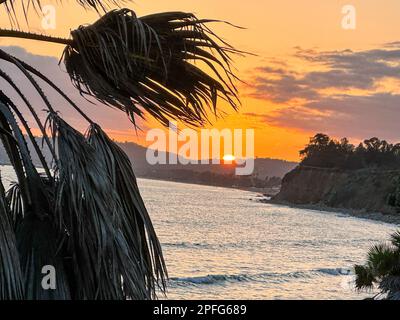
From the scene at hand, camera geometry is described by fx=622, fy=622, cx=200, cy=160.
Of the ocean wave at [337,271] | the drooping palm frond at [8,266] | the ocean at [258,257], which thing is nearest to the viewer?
the drooping palm frond at [8,266]

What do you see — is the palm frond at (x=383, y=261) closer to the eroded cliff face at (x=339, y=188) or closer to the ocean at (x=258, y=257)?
the ocean at (x=258, y=257)

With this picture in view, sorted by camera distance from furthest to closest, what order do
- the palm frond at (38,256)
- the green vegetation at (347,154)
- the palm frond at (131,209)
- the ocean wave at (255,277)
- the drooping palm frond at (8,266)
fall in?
the green vegetation at (347,154), the ocean wave at (255,277), the palm frond at (131,209), the palm frond at (38,256), the drooping palm frond at (8,266)

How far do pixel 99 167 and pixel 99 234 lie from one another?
49cm

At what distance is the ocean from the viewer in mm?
30859

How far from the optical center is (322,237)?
2689 inches

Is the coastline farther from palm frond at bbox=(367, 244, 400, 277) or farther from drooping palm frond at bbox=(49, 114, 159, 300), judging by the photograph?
drooping palm frond at bbox=(49, 114, 159, 300)

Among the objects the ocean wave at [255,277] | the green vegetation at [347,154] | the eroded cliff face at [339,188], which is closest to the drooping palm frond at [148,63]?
the ocean wave at [255,277]

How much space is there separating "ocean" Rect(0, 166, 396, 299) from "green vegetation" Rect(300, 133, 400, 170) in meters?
54.0

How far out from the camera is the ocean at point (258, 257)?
101 feet

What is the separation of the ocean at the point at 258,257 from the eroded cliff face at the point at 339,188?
3194cm

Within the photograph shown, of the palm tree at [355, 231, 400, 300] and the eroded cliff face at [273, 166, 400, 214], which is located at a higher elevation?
the palm tree at [355, 231, 400, 300]

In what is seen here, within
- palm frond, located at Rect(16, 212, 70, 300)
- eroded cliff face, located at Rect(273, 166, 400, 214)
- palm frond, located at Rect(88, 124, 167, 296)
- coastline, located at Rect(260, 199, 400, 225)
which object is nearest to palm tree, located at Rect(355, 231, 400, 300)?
palm frond, located at Rect(88, 124, 167, 296)
